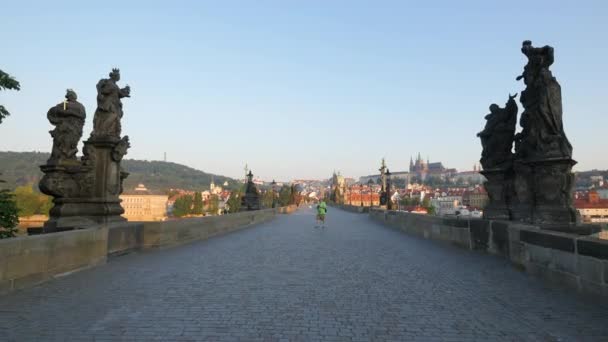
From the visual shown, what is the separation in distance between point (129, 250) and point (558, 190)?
9.19 metres

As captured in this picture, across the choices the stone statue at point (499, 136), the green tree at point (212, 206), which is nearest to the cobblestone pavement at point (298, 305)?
the stone statue at point (499, 136)

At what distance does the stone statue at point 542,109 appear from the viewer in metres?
9.23

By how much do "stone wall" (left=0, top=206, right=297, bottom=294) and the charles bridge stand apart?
1.0 inches

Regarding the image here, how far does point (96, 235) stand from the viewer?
8.05 m

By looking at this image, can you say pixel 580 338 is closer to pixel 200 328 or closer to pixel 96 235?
pixel 200 328

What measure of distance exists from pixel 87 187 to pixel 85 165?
0.49 metres

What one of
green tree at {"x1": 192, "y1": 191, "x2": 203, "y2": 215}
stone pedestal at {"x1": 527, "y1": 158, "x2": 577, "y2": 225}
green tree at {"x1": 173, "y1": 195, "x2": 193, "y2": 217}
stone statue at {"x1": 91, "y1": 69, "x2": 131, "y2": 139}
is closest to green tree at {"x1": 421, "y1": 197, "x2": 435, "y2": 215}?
green tree at {"x1": 192, "y1": 191, "x2": 203, "y2": 215}

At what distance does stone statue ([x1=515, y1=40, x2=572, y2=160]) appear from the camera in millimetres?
9227

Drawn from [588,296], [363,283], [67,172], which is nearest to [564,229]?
[588,296]

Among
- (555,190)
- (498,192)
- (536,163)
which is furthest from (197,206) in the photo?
(555,190)

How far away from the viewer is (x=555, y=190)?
9.11 m

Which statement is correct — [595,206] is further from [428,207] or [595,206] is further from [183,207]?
[183,207]

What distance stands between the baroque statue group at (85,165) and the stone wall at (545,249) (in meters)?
8.35

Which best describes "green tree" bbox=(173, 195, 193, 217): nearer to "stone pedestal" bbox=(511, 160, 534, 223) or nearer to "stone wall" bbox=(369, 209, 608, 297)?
"stone wall" bbox=(369, 209, 608, 297)
